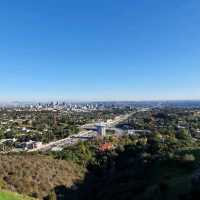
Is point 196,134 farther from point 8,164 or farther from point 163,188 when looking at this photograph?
point 163,188

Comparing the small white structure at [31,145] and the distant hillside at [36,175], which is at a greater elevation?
the distant hillside at [36,175]

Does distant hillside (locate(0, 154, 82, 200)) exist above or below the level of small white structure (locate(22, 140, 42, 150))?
above

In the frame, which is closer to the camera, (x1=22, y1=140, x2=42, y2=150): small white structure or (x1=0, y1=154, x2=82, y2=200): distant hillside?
(x1=0, y1=154, x2=82, y2=200): distant hillside

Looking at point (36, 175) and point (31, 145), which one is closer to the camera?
point (36, 175)

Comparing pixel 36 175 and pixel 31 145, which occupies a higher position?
pixel 36 175

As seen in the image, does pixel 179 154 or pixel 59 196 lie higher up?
pixel 179 154

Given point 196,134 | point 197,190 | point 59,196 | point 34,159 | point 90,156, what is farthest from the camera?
point 196,134

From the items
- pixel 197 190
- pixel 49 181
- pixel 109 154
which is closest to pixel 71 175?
pixel 49 181

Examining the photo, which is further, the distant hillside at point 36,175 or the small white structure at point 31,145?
the small white structure at point 31,145
